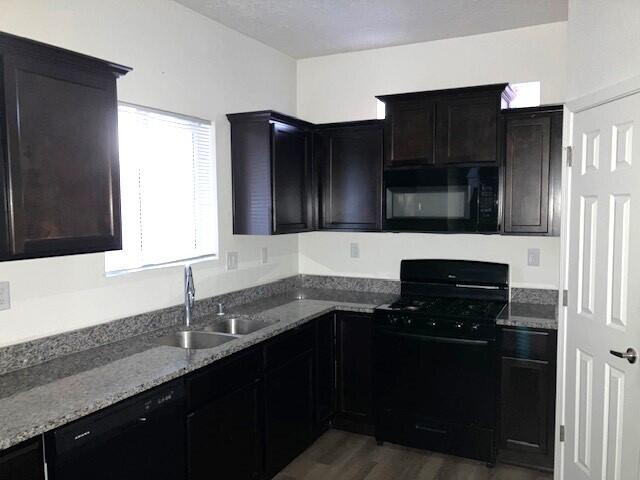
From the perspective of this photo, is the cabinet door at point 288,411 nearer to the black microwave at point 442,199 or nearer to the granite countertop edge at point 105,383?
the granite countertop edge at point 105,383

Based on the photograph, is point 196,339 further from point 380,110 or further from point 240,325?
point 380,110

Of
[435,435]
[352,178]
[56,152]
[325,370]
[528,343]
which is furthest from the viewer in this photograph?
[352,178]

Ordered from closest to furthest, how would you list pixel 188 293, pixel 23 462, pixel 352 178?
pixel 23 462 < pixel 188 293 < pixel 352 178

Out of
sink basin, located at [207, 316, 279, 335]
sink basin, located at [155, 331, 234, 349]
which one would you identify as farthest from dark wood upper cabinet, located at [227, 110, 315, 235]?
sink basin, located at [155, 331, 234, 349]

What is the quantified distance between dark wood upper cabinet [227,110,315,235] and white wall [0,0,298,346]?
8cm

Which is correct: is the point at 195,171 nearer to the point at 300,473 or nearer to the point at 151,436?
the point at 151,436

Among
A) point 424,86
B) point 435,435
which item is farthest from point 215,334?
point 424,86

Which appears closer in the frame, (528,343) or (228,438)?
(228,438)

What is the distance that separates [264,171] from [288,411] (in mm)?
1535

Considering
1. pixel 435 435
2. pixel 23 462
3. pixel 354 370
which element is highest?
pixel 23 462

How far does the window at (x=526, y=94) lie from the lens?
3644mm

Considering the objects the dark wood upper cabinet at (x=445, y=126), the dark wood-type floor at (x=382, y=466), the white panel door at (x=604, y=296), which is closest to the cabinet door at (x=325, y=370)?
the dark wood-type floor at (x=382, y=466)

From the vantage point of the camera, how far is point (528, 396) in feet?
10.4

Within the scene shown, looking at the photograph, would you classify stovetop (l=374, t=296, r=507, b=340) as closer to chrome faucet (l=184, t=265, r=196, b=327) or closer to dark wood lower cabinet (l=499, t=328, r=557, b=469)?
dark wood lower cabinet (l=499, t=328, r=557, b=469)
